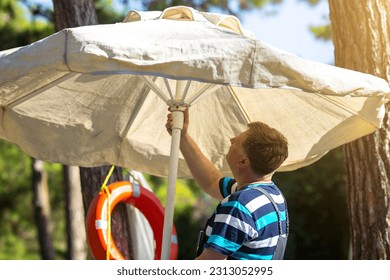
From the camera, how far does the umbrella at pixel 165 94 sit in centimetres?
316

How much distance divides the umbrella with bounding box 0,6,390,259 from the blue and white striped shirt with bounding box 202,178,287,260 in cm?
45

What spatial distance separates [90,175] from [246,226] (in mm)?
3213

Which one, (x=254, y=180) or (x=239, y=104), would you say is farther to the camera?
(x=239, y=104)

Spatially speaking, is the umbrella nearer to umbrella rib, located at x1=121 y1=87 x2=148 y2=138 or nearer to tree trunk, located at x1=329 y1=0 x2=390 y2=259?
umbrella rib, located at x1=121 y1=87 x2=148 y2=138

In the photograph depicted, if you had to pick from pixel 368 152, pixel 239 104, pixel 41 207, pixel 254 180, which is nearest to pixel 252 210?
pixel 254 180

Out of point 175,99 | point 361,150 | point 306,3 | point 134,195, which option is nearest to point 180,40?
point 175,99

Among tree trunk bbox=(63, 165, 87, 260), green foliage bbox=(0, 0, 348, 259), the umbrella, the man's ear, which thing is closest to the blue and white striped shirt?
the man's ear

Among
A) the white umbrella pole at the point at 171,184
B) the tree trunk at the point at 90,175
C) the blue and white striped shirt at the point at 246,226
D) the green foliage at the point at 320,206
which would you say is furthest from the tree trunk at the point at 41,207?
the blue and white striped shirt at the point at 246,226

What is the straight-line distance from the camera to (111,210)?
6016 millimetres

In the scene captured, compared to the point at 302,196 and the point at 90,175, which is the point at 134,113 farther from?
the point at 302,196

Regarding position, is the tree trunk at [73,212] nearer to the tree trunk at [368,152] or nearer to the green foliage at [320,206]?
the green foliage at [320,206]

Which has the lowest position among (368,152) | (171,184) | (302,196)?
(302,196)

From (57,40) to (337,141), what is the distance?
1.89m
